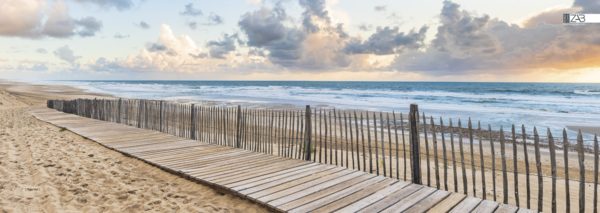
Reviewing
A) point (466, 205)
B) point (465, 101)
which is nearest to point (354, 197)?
point (466, 205)

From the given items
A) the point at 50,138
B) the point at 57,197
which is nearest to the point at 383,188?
the point at 57,197

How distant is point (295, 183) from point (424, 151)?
6.89 metres

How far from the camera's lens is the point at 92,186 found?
18.8 ft

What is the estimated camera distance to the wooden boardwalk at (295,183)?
4.69 meters

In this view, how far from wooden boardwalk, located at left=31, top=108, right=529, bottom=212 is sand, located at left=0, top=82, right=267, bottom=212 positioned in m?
0.26

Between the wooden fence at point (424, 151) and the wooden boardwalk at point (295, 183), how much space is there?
0.45m

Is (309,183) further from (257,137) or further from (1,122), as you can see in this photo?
(1,122)

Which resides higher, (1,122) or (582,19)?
A: (582,19)

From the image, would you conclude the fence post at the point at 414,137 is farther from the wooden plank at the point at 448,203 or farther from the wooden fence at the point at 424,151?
the wooden plank at the point at 448,203

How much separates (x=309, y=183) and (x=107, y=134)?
774cm

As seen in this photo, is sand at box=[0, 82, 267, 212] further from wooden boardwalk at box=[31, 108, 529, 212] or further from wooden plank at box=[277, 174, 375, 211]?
wooden plank at box=[277, 174, 375, 211]

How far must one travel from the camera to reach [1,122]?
13.5 metres

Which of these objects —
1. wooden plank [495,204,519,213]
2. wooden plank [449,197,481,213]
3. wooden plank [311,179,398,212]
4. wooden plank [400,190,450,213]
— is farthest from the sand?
wooden plank [495,204,519,213]

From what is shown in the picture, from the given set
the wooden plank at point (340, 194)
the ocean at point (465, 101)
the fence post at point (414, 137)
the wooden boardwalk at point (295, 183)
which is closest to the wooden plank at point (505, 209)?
the wooden boardwalk at point (295, 183)
